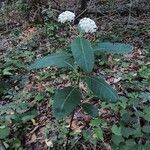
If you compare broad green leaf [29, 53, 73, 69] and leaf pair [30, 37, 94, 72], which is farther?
broad green leaf [29, 53, 73, 69]

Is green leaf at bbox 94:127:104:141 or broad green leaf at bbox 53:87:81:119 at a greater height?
broad green leaf at bbox 53:87:81:119

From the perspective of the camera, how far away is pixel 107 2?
844cm

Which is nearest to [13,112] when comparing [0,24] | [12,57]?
[12,57]

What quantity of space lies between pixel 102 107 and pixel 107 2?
521 cm

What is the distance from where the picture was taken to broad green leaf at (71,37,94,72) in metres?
2.66

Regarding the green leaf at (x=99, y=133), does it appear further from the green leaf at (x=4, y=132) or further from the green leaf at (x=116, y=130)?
the green leaf at (x=4, y=132)

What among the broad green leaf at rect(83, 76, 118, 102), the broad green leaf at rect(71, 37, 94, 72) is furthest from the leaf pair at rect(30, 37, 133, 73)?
the broad green leaf at rect(83, 76, 118, 102)

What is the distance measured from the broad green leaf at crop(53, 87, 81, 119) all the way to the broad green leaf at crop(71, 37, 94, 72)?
26 cm

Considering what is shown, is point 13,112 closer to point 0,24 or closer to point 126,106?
point 126,106

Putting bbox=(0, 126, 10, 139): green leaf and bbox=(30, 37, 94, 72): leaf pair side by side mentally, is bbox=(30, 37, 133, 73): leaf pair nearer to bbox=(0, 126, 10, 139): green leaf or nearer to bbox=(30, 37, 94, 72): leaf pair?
bbox=(30, 37, 94, 72): leaf pair

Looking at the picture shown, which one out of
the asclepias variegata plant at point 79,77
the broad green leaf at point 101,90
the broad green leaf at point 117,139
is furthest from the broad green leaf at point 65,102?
the broad green leaf at point 117,139

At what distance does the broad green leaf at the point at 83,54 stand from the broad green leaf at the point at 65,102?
0.84 feet

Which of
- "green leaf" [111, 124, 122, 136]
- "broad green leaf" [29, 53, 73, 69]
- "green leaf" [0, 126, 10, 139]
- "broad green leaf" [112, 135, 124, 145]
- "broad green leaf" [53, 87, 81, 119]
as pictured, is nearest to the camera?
"broad green leaf" [53, 87, 81, 119]

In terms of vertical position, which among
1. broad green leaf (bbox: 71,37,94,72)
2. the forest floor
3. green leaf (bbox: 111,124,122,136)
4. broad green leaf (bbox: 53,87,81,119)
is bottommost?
the forest floor
